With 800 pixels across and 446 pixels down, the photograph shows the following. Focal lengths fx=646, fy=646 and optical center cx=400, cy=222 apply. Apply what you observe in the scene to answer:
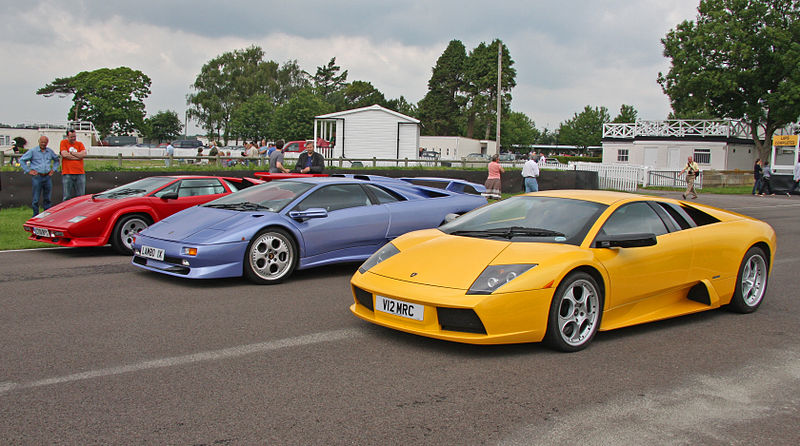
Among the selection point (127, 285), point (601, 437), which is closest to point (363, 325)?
point (601, 437)

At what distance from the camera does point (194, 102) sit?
7500cm

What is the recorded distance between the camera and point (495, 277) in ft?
14.8

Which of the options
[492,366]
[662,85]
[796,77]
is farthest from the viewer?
[662,85]

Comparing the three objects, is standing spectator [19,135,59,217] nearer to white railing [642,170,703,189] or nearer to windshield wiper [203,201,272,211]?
windshield wiper [203,201,272,211]

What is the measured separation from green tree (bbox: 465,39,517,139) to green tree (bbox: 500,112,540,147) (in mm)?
13544

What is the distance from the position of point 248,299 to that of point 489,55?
7326 centimetres

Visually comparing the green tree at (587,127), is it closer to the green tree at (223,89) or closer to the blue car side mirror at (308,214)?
the green tree at (223,89)

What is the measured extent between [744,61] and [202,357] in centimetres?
4655

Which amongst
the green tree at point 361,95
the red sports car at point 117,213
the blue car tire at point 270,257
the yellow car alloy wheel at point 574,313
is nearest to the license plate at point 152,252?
the blue car tire at point 270,257

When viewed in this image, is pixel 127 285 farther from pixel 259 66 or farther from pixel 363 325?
pixel 259 66

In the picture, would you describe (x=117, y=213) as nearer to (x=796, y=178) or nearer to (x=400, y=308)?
(x=400, y=308)

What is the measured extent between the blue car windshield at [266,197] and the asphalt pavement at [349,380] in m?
1.63

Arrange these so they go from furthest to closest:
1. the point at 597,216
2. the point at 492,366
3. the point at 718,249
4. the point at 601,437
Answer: the point at 718,249
the point at 597,216
the point at 492,366
the point at 601,437

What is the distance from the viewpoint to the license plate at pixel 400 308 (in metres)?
4.55
